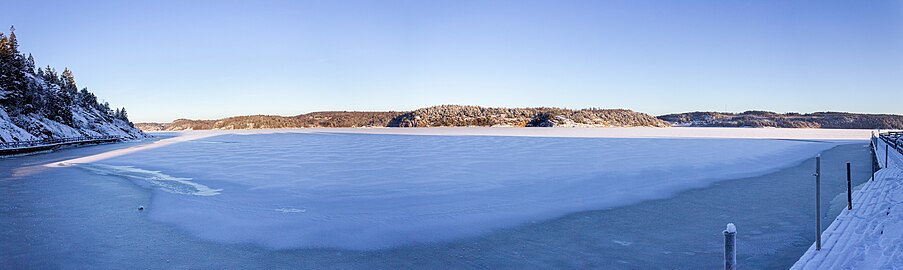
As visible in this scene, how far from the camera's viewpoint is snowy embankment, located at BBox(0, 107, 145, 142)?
4064 centimetres

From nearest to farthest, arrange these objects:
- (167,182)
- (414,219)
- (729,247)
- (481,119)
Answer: (729,247)
(414,219)
(167,182)
(481,119)

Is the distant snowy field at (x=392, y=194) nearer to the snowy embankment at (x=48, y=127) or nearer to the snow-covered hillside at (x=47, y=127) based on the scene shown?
the snowy embankment at (x=48, y=127)

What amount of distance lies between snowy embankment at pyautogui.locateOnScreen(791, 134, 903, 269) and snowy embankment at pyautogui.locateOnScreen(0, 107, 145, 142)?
49.6 meters

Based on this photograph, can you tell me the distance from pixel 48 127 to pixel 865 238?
6507 centimetres

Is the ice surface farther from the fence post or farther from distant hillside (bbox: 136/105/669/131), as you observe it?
distant hillside (bbox: 136/105/669/131)

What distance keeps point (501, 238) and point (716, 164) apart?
1470cm

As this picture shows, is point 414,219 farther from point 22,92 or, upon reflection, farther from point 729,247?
point 22,92

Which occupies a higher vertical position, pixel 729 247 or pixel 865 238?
pixel 729 247

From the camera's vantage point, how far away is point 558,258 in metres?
5.77

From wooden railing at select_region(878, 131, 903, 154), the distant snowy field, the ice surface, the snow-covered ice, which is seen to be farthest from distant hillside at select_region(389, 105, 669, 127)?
the snow-covered ice

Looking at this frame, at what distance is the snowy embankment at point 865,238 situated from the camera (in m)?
5.01

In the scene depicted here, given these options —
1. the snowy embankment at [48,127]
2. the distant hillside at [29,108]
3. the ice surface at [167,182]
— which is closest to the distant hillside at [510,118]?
the snowy embankment at [48,127]

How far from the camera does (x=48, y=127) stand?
50094 mm

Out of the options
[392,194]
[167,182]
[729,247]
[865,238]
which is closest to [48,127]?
[167,182]
